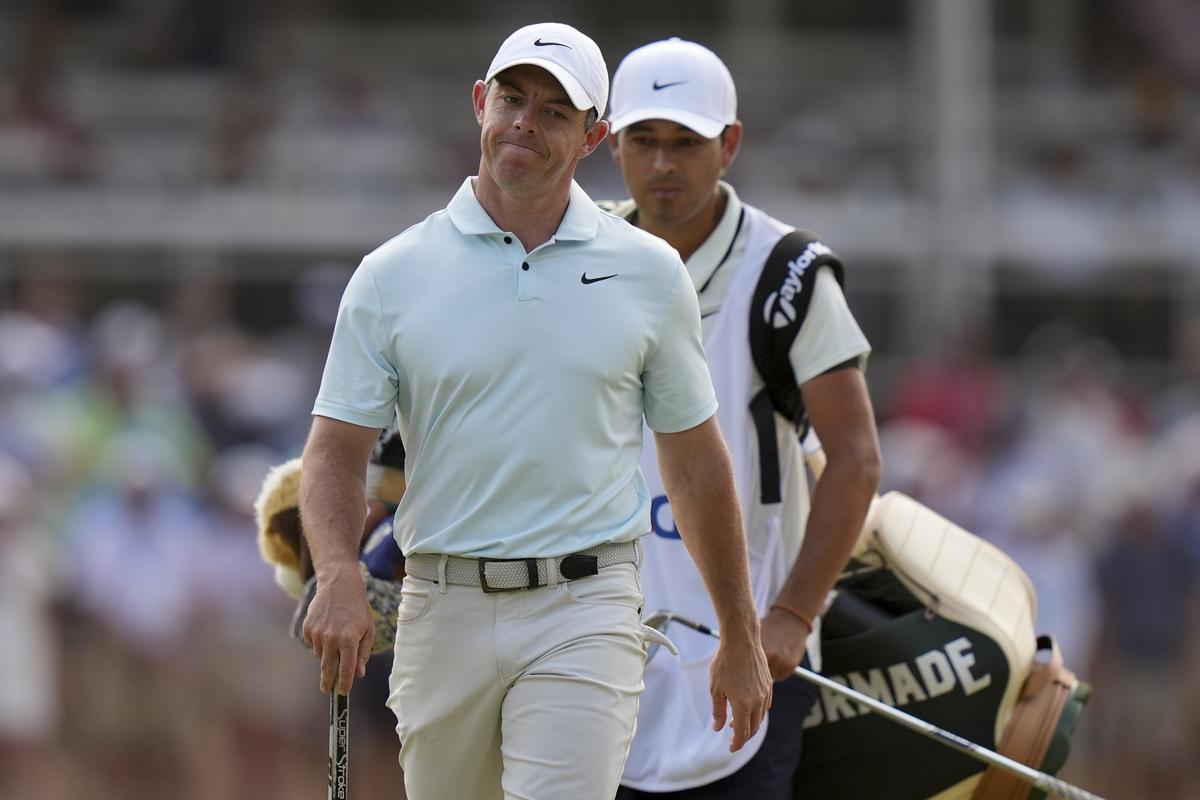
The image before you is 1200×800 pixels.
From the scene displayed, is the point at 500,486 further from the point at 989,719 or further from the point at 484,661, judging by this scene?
the point at 989,719

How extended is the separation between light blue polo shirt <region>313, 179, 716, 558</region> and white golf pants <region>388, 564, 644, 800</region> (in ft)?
0.40

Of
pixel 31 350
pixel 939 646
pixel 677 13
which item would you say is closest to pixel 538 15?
pixel 677 13

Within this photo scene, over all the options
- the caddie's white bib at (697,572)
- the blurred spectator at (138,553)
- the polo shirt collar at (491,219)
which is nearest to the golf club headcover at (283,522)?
the caddie's white bib at (697,572)

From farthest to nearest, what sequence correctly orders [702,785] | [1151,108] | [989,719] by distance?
[1151,108]
[989,719]
[702,785]

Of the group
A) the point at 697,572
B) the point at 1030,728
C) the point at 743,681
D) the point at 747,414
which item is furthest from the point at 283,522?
the point at 1030,728

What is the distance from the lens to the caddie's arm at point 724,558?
14.9 ft

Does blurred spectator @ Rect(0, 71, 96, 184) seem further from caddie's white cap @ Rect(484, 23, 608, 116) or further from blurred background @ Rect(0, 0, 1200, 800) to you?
caddie's white cap @ Rect(484, 23, 608, 116)

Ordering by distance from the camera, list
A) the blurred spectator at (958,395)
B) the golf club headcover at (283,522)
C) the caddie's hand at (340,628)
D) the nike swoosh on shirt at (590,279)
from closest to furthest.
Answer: the caddie's hand at (340,628) → the nike swoosh on shirt at (590,279) → the golf club headcover at (283,522) → the blurred spectator at (958,395)

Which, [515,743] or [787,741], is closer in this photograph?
[515,743]

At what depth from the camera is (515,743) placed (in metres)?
4.35

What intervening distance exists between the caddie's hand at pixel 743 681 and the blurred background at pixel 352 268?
678 cm

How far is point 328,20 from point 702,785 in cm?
1607

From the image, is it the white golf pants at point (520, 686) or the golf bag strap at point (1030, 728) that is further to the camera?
the golf bag strap at point (1030, 728)

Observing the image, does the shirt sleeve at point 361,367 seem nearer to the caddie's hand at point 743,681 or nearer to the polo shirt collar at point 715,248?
the caddie's hand at point 743,681
